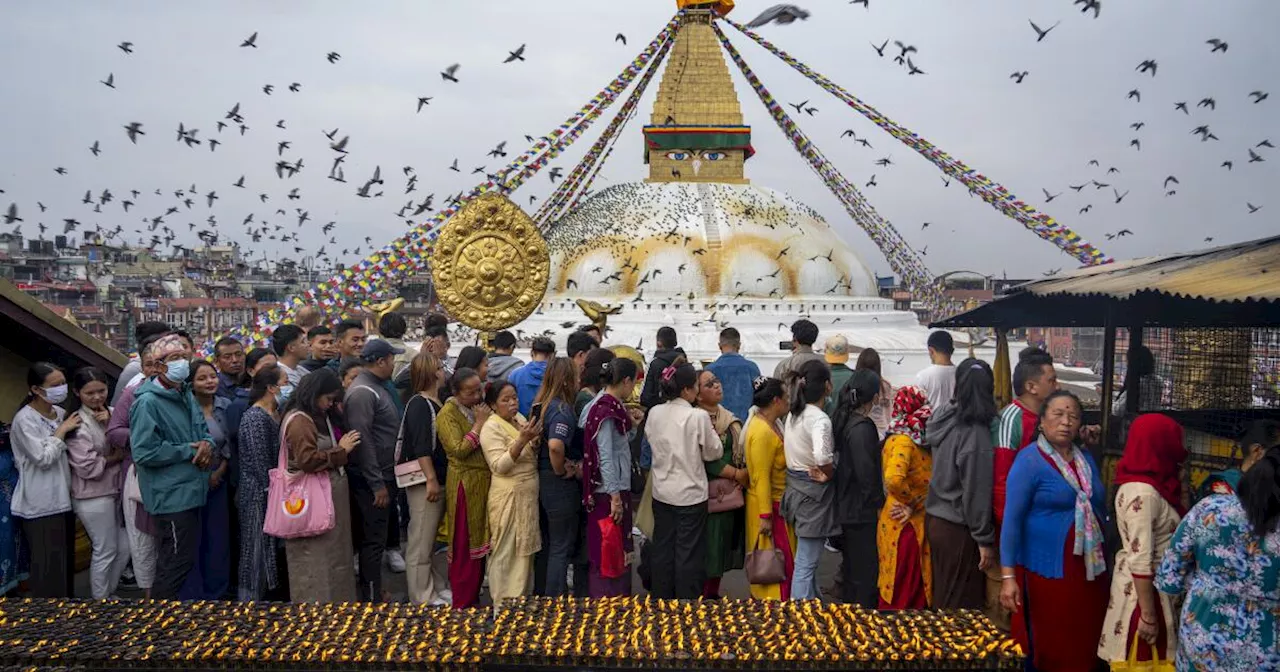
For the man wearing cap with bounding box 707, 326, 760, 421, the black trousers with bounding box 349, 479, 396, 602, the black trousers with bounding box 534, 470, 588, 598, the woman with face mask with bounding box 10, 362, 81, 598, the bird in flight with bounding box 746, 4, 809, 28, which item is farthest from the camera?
the bird in flight with bounding box 746, 4, 809, 28

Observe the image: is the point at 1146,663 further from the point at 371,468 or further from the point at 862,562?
the point at 371,468

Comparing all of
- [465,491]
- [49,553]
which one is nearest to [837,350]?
[465,491]

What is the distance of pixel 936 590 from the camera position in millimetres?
4250

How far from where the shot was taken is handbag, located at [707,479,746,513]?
4.75m

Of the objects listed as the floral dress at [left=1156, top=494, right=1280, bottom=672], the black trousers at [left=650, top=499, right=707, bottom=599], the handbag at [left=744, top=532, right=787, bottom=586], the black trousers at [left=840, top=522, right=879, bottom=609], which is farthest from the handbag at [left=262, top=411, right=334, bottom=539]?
the floral dress at [left=1156, top=494, right=1280, bottom=672]

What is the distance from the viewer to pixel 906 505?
442 centimetres

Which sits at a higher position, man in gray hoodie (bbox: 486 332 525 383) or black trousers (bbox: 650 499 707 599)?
man in gray hoodie (bbox: 486 332 525 383)

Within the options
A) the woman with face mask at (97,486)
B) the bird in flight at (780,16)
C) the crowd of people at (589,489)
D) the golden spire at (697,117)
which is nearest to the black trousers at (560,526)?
the crowd of people at (589,489)

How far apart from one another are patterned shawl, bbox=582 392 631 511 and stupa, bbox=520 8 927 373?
851 centimetres

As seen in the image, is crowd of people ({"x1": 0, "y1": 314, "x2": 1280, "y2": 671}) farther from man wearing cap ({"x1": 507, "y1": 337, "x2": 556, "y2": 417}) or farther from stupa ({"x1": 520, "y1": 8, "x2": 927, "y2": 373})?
stupa ({"x1": 520, "y1": 8, "x2": 927, "y2": 373})

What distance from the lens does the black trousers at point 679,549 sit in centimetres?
467

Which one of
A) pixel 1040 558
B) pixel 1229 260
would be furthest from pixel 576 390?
pixel 1229 260

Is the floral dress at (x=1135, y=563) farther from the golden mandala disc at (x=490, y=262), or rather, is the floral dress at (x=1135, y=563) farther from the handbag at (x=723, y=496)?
the golden mandala disc at (x=490, y=262)

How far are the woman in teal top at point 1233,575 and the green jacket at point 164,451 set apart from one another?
472cm
